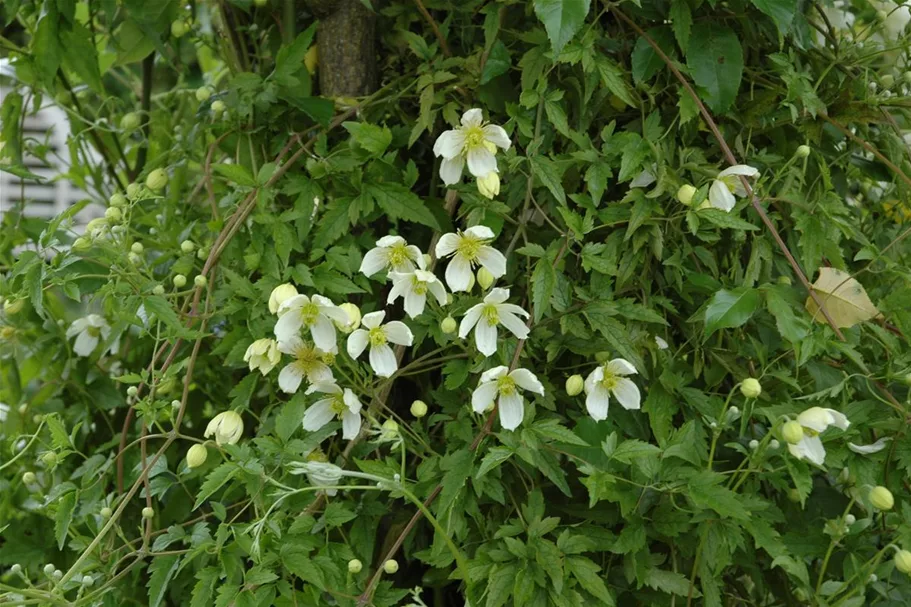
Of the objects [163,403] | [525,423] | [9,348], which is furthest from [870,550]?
[9,348]

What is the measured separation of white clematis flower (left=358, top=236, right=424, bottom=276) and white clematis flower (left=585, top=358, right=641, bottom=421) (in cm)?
23

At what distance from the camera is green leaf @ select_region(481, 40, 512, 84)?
42.1 inches

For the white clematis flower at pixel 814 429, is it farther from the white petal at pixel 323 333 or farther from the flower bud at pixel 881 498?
the white petal at pixel 323 333

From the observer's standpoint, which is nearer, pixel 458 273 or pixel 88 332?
pixel 458 273

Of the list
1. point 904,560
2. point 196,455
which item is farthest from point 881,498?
point 196,455

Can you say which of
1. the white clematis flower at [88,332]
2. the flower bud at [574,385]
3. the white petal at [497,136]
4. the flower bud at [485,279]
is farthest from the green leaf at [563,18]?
the white clematis flower at [88,332]

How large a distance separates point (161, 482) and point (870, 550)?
0.79 meters

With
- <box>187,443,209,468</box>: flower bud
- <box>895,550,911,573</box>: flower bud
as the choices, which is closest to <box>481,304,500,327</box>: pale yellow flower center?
<box>187,443,209,468</box>: flower bud

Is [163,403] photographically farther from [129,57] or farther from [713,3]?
[713,3]

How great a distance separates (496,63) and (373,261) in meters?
0.27

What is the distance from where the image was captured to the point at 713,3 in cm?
102

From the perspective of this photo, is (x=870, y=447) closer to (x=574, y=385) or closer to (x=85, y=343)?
(x=574, y=385)

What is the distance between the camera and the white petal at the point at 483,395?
0.95m

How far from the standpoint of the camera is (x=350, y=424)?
40.2 inches
